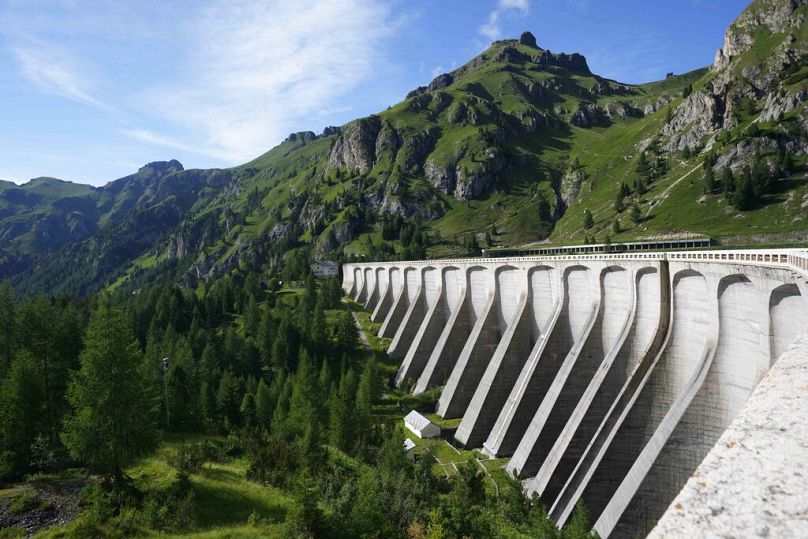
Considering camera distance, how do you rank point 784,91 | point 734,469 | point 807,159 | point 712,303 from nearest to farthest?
point 734,469 < point 712,303 < point 807,159 < point 784,91

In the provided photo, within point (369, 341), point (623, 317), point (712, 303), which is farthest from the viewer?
point (369, 341)

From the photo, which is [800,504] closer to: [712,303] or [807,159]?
[712,303]

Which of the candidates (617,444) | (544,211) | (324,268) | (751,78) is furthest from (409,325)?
(751,78)

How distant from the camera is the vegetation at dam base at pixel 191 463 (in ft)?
61.4

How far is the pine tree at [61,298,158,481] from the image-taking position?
68.7 ft

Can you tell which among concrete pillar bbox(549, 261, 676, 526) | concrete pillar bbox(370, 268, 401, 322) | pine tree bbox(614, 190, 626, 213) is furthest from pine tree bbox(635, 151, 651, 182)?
concrete pillar bbox(549, 261, 676, 526)

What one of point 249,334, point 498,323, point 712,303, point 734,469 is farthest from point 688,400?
point 249,334

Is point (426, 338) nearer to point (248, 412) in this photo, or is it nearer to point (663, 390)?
point (248, 412)

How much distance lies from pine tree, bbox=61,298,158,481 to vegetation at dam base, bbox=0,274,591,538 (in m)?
0.06

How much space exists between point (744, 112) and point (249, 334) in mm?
155705

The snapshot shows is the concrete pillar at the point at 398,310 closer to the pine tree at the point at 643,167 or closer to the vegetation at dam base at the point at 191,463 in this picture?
the vegetation at dam base at the point at 191,463

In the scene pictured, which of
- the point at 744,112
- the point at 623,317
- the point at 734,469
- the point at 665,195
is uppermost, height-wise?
the point at 744,112

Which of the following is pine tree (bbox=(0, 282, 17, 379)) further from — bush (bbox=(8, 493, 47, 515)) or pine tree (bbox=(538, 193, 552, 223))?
pine tree (bbox=(538, 193, 552, 223))

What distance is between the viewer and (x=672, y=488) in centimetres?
2112
